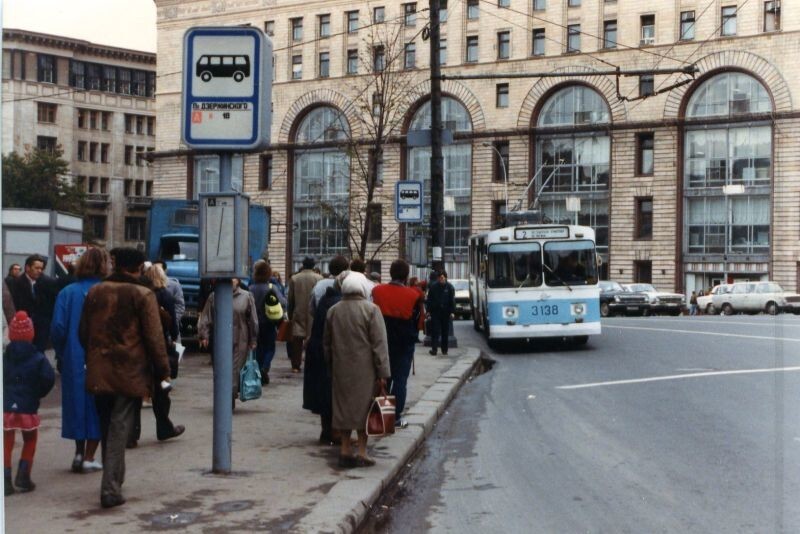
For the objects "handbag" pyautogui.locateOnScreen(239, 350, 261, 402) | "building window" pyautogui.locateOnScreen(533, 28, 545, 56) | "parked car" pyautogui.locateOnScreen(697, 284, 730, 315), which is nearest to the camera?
"handbag" pyautogui.locateOnScreen(239, 350, 261, 402)

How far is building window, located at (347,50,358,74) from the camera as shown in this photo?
235ft

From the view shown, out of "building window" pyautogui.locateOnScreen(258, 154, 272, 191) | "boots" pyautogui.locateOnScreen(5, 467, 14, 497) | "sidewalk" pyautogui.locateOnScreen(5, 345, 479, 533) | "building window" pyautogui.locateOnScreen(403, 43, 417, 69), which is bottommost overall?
"sidewalk" pyautogui.locateOnScreen(5, 345, 479, 533)

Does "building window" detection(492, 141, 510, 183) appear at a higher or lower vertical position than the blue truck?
higher

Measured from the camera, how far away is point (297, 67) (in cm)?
7462

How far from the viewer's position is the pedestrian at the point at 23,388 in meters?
7.62

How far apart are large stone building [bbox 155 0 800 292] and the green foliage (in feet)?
46.8

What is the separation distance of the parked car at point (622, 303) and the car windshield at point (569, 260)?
2850 cm

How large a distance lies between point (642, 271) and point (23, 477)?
59.5m

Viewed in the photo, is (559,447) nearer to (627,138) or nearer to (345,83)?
(627,138)

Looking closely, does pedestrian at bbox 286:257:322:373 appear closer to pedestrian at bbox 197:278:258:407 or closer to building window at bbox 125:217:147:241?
pedestrian at bbox 197:278:258:407

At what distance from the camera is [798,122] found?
193 ft

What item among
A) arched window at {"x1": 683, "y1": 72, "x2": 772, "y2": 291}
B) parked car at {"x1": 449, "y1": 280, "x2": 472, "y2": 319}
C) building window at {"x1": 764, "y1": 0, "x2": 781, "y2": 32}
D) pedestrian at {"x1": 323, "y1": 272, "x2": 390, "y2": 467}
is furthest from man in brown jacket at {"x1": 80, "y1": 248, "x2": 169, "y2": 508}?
arched window at {"x1": 683, "y1": 72, "x2": 772, "y2": 291}

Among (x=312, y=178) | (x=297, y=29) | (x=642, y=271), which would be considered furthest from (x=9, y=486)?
(x=297, y=29)

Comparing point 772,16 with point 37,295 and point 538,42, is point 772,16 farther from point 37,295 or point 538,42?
point 37,295
